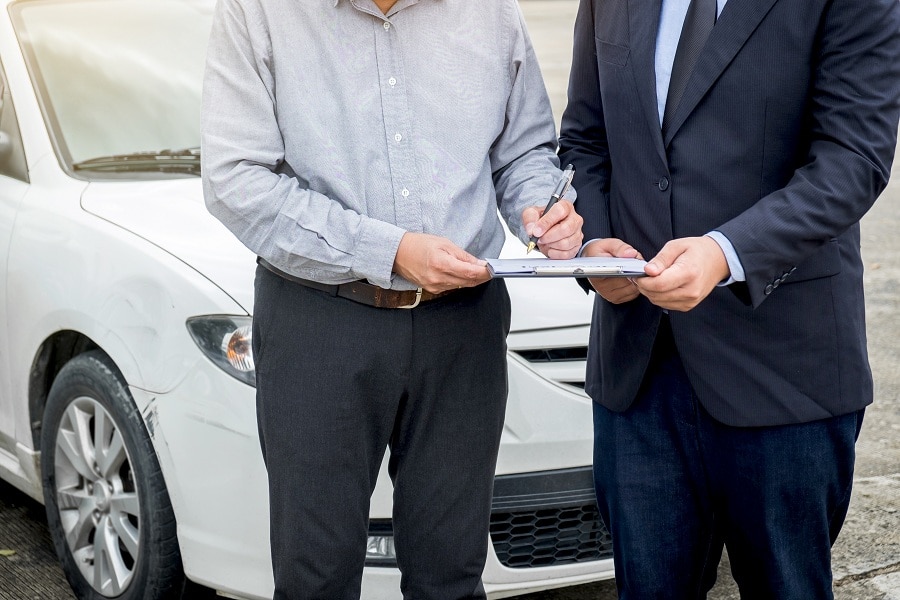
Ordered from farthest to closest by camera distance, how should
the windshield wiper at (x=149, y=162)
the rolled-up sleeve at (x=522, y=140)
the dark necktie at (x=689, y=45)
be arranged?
the windshield wiper at (x=149, y=162) → the rolled-up sleeve at (x=522, y=140) → the dark necktie at (x=689, y=45)

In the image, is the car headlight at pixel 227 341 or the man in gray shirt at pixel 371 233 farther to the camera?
the car headlight at pixel 227 341

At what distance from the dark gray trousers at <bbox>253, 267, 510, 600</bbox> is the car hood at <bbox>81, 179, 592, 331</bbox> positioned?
21.8 inches

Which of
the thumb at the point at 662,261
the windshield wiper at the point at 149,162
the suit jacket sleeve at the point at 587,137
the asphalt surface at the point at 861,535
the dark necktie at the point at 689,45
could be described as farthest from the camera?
the windshield wiper at the point at 149,162

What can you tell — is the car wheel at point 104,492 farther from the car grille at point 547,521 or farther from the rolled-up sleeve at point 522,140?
the rolled-up sleeve at point 522,140

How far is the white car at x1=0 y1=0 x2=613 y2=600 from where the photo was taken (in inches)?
112

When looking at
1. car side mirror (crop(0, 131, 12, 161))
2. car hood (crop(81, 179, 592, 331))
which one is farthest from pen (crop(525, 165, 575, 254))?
car side mirror (crop(0, 131, 12, 161))

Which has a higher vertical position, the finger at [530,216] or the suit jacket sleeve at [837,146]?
the suit jacket sleeve at [837,146]

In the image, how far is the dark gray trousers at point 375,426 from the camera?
2252 mm

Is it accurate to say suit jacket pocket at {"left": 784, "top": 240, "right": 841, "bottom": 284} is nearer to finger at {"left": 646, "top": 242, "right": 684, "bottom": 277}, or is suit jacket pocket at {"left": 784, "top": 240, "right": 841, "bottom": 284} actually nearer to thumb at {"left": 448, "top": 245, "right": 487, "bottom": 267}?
finger at {"left": 646, "top": 242, "right": 684, "bottom": 277}

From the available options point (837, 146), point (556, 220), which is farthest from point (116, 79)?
point (837, 146)

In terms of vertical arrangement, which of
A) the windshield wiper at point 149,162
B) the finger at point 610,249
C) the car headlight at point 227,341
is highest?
the finger at point 610,249

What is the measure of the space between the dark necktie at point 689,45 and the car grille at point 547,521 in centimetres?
117

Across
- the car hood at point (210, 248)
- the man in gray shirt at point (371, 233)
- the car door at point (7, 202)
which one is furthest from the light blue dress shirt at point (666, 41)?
the car door at point (7, 202)

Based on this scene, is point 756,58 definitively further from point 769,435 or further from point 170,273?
point 170,273
